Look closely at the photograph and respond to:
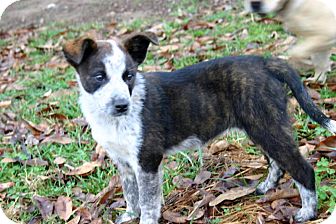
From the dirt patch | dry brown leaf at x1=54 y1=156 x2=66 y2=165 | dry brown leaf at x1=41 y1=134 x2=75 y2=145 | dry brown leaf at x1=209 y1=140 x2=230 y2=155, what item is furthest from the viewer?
the dirt patch

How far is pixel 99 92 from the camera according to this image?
3889mm

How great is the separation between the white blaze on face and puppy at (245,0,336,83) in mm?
2084

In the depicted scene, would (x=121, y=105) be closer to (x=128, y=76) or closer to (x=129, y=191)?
(x=128, y=76)

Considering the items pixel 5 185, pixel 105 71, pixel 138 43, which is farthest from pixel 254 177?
pixel 5 185

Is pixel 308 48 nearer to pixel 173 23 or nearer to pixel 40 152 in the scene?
pixel 40 152

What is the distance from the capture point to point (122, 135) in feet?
13.2

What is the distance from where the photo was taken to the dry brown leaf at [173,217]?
415 centimetres

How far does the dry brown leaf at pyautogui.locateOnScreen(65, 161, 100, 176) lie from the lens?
5004mm

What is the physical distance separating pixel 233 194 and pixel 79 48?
166 centimetres

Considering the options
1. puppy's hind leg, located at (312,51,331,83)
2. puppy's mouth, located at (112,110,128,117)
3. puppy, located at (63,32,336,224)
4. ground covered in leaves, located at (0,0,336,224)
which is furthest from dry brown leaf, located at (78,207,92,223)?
puppy's hind leg, located at (312,51,331,83)

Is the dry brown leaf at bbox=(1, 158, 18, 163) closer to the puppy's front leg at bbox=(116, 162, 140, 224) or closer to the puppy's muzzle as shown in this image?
the puppy's front leg at bbox=(116, 162, 140, 224)

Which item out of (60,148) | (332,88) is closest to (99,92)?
(60,148)

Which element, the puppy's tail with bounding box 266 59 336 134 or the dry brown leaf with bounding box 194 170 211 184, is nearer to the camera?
the puppy's tail with bounding box 266 59 336 134

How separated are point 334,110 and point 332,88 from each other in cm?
54
